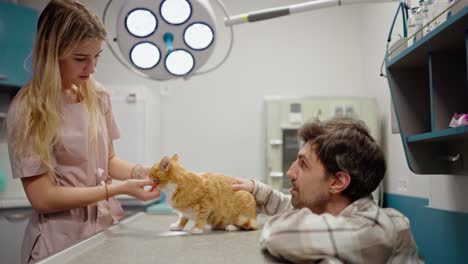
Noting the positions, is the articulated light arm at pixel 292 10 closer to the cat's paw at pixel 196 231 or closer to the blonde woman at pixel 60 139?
the blonde woman at pixel 60 139

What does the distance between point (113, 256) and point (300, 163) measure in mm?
546

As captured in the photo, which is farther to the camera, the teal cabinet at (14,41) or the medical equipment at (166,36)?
the teal cabinet at (14,41)

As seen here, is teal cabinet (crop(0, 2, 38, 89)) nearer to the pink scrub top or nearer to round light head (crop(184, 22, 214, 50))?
the pink scrub top

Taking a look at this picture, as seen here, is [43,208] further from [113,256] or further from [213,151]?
[213,151]

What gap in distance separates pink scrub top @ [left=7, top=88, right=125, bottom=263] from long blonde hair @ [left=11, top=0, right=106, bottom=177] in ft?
0.10

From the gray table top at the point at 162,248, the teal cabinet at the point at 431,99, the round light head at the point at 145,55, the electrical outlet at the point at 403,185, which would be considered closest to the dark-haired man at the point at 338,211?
the gray table top at the point at 162,248

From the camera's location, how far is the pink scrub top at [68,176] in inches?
48.5

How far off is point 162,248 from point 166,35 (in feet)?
2.22

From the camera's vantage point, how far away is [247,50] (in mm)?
3631

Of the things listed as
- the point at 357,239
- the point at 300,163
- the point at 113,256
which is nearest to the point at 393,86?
the point at 300,163

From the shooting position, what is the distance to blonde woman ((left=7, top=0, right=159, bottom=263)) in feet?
3.98

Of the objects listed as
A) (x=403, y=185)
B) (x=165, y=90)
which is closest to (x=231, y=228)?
(x=403, y=185)

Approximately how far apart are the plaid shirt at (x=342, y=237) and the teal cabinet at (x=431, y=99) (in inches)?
12.6

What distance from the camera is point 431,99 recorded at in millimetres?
1204
